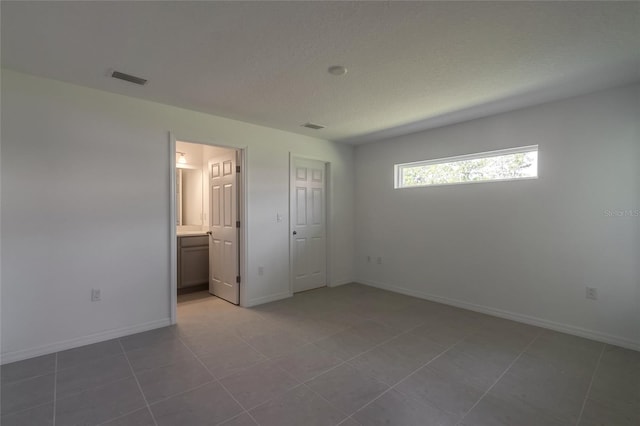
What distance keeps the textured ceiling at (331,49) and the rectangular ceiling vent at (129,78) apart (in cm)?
7

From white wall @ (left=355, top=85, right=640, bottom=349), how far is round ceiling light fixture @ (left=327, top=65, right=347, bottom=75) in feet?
7.34

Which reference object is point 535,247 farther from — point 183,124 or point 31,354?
point 31,354

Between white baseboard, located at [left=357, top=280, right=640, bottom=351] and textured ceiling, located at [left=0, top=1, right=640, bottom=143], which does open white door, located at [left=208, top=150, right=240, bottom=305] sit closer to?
textured ceiling, located at [left=0, top=1, right=640, bottom=143]

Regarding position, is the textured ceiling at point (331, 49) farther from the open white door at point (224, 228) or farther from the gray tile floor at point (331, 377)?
the gray tile floor at point (331, 377)

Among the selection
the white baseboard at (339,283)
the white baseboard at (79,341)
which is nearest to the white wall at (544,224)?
the white baseboard at (339,283)

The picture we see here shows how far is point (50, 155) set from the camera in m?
2.63

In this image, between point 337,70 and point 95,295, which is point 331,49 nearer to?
point 337,70

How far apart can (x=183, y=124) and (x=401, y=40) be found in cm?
254

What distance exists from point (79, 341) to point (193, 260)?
1957 mm

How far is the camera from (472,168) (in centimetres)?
387

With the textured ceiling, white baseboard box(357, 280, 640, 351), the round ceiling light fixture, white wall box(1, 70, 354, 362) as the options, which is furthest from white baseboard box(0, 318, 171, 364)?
white baseboard box(357, 280, 640, 351)

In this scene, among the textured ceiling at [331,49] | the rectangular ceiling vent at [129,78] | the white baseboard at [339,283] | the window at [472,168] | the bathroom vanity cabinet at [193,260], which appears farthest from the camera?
the white baseboard at [339,283]

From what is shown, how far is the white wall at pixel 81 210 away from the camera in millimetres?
2484

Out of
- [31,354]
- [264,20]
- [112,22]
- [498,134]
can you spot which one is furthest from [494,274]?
[31,354]
